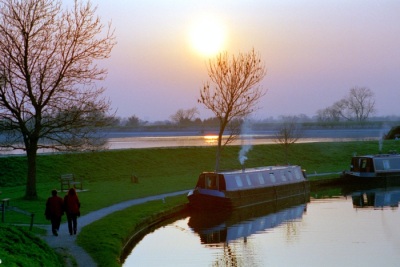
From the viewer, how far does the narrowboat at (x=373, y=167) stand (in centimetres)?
5322

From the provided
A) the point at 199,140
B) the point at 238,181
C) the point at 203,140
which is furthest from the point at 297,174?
the point at 203,140

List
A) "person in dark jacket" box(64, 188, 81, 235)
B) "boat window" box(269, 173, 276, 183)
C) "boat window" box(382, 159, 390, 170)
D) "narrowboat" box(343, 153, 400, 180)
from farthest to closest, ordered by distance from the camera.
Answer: "boat window" box(382, 159, 390, 170) → "narrowboat" box(343, 153, 400, 180) → "boat window" box(269, 173, 276, 183) → "person in dark jacket" box(64, 188, 81, 235)

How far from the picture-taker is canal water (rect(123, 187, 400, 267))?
79.0 ft

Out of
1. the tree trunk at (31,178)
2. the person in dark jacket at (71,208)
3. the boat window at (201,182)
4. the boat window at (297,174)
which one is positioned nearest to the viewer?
the person in dark jacket at (71,208)

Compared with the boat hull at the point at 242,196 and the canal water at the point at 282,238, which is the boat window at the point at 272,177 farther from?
the canal water at the point at 282,238

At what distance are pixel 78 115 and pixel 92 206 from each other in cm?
475

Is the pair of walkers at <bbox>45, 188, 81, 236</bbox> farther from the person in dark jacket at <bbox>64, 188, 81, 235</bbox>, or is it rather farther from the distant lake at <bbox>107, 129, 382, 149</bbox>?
the distant lake at <bbox>107, 129, 382, 149</bbox>

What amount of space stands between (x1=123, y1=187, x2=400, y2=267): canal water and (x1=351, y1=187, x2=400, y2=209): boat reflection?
5.0 inches

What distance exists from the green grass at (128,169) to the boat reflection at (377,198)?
7.92m

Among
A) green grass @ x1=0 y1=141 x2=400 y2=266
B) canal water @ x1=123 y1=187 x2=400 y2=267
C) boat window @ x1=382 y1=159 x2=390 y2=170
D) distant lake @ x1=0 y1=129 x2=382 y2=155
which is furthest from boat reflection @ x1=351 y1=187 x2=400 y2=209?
distant lake @ x1=0 y1=129 x2=382 y2=155

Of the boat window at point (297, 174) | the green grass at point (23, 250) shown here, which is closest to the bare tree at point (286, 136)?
the boat window at point (297, 174)

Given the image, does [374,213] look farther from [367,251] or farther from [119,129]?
[119,129]

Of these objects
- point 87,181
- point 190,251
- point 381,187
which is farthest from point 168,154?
point 190,251

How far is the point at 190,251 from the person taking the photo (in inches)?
1026
